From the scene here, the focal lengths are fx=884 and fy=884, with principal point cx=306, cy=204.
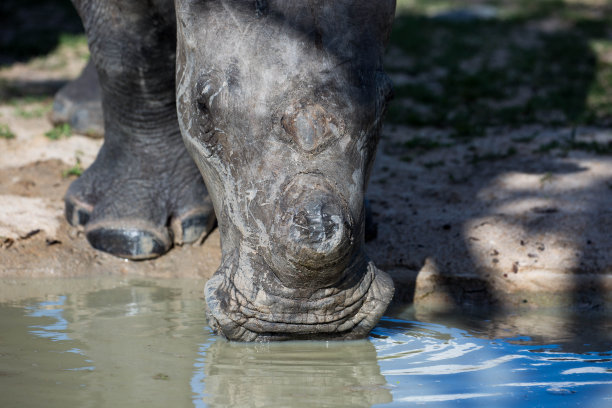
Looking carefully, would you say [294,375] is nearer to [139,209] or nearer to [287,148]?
[287,148]

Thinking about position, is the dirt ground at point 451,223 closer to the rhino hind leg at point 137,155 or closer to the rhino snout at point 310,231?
the rhino hind leg at point 137,155

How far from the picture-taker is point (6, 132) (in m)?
5.18

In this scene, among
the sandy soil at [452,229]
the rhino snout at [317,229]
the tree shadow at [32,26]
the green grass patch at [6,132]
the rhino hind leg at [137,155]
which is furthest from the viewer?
the tree shadow at [32,26]

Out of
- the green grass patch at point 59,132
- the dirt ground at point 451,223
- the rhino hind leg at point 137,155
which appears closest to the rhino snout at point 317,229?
the dirt ground at point 451,223

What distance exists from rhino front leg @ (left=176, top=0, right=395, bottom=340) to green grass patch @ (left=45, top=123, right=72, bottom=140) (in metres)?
2.83

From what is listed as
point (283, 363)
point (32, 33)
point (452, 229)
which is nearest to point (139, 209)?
point (452, 229)

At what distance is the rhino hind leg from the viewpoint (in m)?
3.72

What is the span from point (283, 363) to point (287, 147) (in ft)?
2.02

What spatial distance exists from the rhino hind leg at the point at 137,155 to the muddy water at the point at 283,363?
0.61 meters

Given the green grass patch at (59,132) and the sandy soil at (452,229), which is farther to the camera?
the green grass patch at (59,132)

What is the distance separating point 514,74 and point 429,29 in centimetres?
179

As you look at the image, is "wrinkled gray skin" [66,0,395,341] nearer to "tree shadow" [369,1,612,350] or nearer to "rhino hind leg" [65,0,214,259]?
"tree shadow" [369,1,612,350]

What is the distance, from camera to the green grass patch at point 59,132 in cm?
520

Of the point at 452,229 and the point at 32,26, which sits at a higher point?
the point at 32,26
